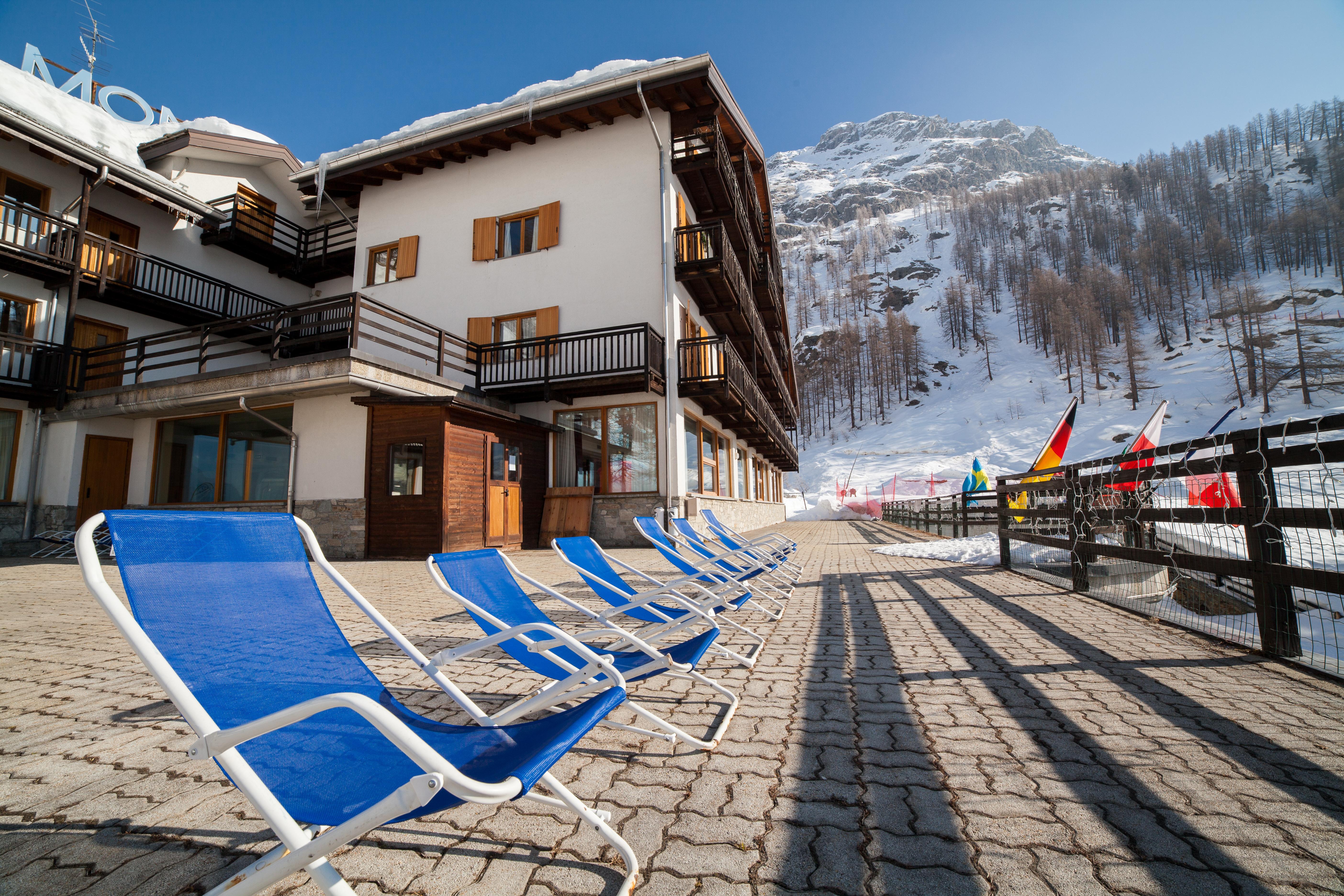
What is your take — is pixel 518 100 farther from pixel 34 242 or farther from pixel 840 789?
pixel 840 789

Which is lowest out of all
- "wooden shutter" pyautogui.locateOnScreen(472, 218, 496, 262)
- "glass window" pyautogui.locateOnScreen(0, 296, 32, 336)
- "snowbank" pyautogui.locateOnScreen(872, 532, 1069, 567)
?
"snowbank" pyautogui.locateOnScreen(872, 532, 1069, 567)

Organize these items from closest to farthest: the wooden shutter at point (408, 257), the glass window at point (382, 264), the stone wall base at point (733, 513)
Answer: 1. the stone wall base at point (733, 513)
2. the wooden shutter at point (408, 257)
3. the glass window at point (382, 264)

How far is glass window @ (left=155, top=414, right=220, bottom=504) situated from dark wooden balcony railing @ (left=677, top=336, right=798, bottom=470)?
936 cm

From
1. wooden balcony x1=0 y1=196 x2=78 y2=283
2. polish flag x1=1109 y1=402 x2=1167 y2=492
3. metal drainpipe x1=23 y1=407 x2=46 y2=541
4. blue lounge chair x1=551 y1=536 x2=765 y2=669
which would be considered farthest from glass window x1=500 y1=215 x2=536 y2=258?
polish flag x1=1109 y1=402 x2=1167 y2=492

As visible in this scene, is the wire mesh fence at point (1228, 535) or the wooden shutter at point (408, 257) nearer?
the wire mesh fence at point (1228, 535)

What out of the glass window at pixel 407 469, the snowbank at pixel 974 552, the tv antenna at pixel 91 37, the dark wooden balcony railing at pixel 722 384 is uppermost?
the tv antenna at pixel 91 37

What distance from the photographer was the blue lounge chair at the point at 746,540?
246 inches

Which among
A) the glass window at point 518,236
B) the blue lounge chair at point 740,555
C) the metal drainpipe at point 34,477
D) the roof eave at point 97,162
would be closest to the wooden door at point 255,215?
the roof eave at point 97,162

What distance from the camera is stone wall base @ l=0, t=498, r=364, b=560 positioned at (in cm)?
1022

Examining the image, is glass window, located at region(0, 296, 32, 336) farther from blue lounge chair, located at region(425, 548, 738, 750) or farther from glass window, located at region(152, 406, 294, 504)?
blue lounge chair, located at region(425, 548, 738, 750)

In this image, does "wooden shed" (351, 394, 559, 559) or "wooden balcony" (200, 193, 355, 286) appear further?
"wooden balcony" (200, 193, 355, 286)

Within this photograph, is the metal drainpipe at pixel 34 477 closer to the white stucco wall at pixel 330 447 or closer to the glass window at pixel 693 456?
the white stucco wall at pixel 330 447

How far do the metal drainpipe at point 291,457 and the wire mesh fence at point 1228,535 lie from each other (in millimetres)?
11948

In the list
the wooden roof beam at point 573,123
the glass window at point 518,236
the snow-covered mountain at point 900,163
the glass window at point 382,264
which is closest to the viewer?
the wooden roof beam at point 573,123
